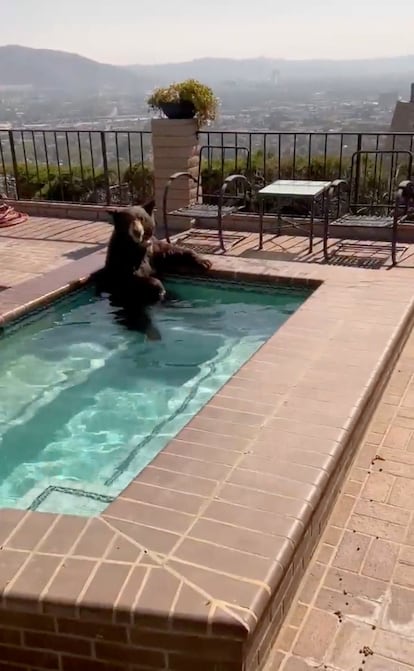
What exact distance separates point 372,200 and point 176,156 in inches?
91.1

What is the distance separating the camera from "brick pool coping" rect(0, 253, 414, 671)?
6.09 ft

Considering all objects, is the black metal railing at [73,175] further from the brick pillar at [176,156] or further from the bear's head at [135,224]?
the bear's head at [135,224]

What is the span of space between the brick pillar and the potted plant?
0.10m

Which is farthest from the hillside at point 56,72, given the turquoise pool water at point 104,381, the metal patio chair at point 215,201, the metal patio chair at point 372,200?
the turquoise pool water at point 104,381

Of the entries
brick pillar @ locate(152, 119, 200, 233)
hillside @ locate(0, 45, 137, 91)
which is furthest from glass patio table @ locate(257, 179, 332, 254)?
hillside @ locate(0, 45, 137, 91)

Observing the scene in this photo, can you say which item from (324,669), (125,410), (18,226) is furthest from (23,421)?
(18,226)

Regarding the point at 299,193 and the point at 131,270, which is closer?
the point at 131,270

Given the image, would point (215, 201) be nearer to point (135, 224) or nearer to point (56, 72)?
point (135, 224)

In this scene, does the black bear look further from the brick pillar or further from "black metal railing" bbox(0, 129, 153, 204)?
"black metal railing" bbox(0, 129, 153, 204)

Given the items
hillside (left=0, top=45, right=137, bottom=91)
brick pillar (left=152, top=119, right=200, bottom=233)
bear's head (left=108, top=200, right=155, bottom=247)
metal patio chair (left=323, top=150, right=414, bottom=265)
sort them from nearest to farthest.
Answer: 1. bear's head (left=108, top=200, right=155, bottom=247)
2. metal patio chair (left=323, top=150, right=414, bottom=265)
3. brick pillar (left=152, top=119, right=200, bottom=233)
4. hillside (left=0, top=45, right=137, bottom=91)

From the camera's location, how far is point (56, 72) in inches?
3440

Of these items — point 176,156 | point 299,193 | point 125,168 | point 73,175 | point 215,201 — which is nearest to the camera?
point 299,193

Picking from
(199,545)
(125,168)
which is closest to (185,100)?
(125,168)

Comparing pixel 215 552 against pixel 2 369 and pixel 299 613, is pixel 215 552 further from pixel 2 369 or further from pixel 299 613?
pixel 2 369
